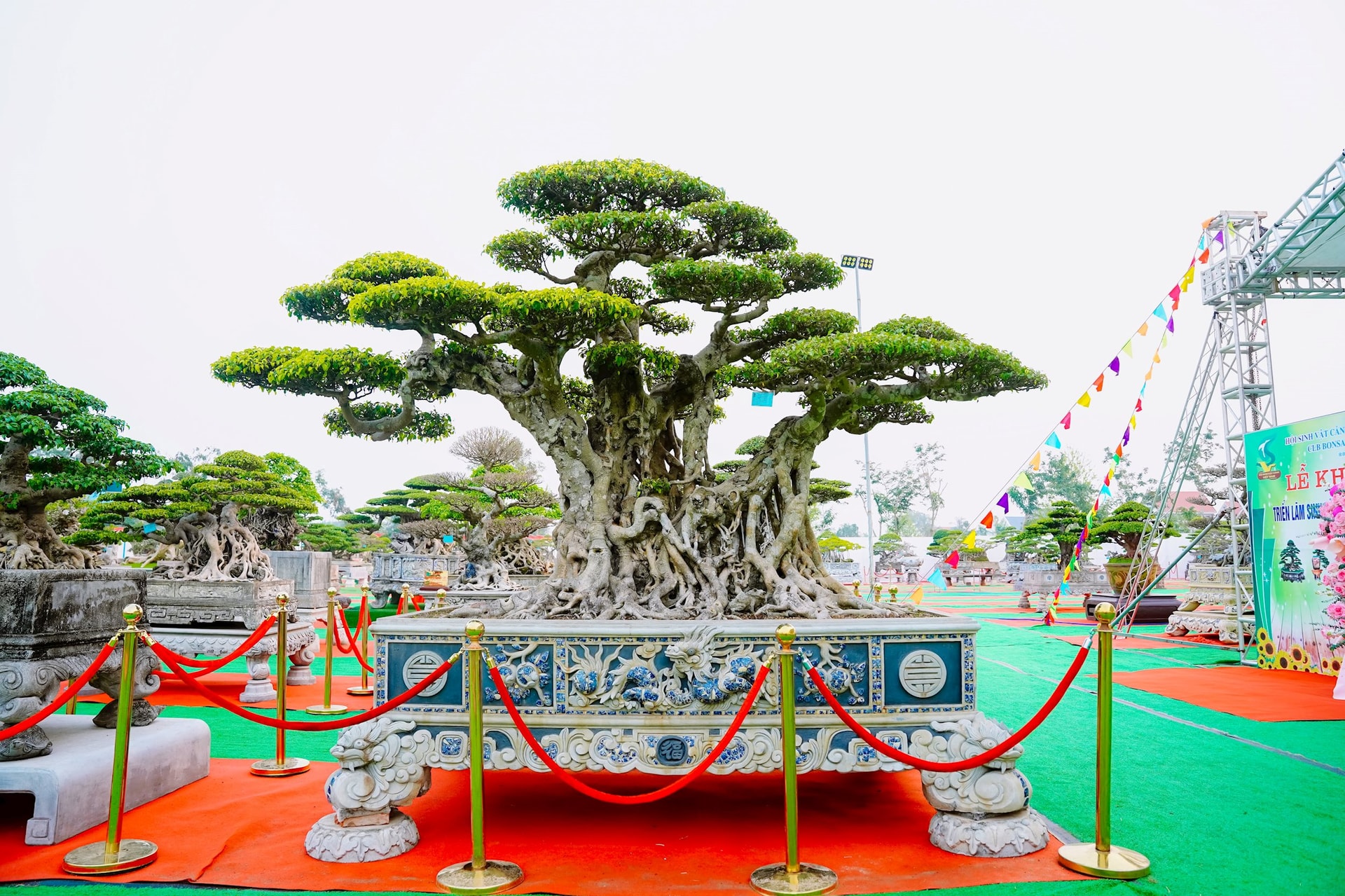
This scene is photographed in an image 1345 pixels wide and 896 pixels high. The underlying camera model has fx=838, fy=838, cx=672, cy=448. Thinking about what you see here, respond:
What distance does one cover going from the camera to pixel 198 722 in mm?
4711

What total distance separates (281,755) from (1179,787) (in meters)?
4.80

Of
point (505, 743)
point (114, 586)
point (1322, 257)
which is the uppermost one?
point (1322, 257)

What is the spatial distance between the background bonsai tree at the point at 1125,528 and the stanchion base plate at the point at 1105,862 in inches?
480

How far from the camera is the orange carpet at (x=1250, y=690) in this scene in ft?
19.6

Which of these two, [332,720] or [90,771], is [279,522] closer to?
[90,771]

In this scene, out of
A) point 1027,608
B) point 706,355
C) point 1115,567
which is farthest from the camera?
point 1027,608

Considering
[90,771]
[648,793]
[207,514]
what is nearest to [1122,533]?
[648,793]

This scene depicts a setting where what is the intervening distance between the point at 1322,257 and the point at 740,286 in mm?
6533

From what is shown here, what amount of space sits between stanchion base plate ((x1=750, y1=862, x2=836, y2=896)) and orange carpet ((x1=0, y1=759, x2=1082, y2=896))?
58 mm

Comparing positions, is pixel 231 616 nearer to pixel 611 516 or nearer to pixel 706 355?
pixel 611 516

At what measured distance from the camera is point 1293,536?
7.70 m

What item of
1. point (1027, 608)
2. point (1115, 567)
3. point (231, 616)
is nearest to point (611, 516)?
point (231, 616)

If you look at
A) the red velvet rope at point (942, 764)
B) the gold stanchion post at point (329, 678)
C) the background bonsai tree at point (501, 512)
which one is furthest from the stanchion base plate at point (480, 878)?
the background bonsai tree at point (501, 512)

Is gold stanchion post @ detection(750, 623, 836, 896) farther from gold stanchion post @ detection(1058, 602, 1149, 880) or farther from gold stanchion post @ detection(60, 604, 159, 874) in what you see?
gold stanchion post @ detection(60, 604, 159, 874)
